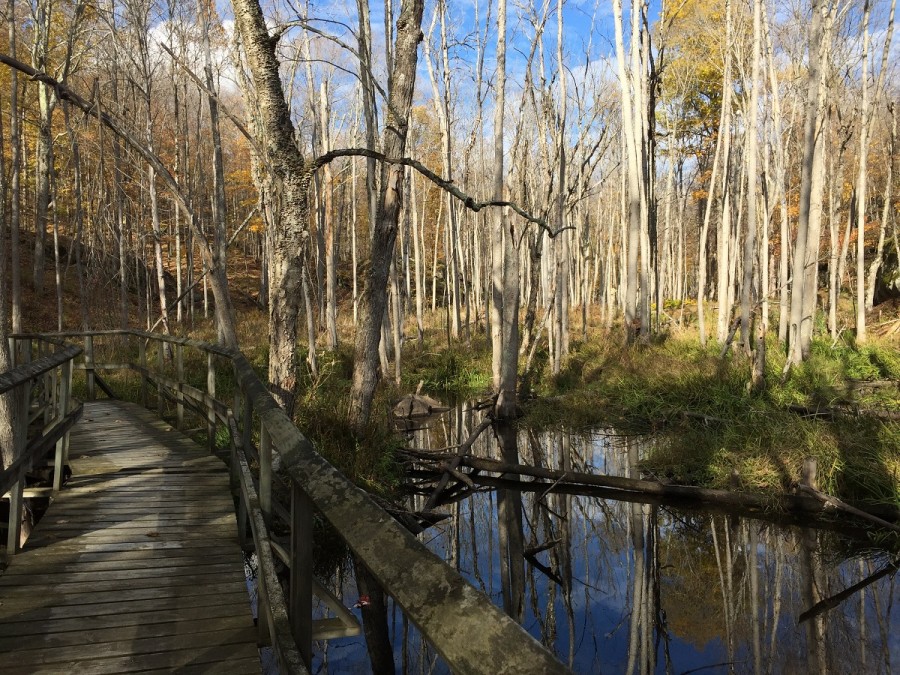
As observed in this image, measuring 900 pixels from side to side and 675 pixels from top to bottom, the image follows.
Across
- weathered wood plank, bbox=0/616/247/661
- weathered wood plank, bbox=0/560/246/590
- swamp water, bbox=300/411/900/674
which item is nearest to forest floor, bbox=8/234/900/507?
swamp water, bbox=300/411/900/674

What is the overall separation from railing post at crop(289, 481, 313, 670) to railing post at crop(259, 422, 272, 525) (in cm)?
95

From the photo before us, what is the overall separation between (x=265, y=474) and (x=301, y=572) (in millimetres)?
1108

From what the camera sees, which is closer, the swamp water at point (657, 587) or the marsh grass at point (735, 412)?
the swamp water at point (657, 587)

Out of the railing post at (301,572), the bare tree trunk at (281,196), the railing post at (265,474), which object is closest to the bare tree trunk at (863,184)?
the bare tree trunk at (281,196)

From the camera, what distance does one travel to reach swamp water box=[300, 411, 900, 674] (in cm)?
484

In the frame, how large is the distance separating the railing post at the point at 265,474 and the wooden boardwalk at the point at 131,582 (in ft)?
1.74

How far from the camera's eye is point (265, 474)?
295cm

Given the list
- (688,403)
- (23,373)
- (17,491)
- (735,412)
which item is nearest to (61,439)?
(17,491)

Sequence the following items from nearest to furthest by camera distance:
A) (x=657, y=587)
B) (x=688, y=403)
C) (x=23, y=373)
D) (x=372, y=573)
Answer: (x=372, y=573), (x=23, y=373), (x=657, y=587), (x=688, y=403)

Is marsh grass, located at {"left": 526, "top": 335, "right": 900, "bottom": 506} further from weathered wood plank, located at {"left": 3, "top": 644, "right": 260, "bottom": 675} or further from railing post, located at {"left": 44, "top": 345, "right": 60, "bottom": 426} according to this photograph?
railing post, located at {"left": 44, "top": 345, "right": 60, "bottom": 426}

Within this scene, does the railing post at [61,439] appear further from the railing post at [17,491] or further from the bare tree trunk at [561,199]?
the bare tree trunk at [561,199]

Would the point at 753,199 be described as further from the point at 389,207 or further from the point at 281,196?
the point at 281,196

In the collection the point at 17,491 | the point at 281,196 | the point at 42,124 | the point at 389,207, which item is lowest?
the point at 17,491

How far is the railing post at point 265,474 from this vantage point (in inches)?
113
